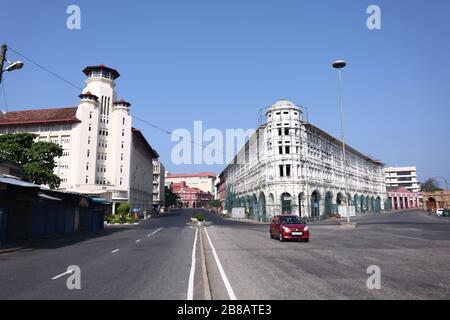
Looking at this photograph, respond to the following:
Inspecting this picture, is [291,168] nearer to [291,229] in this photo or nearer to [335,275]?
[291,229]

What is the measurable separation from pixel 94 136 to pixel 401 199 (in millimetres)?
100411

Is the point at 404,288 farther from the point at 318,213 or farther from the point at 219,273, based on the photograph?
the point at 318,213

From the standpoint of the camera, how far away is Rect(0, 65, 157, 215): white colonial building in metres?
70.2

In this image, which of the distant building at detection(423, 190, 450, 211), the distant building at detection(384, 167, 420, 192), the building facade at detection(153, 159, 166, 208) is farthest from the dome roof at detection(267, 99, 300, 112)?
the distant building at detection(384, 167, 420, 192)

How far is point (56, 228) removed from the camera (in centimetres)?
2647

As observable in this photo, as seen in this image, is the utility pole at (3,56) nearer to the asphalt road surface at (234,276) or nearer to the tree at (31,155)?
the asphalt road surface at (234,276)

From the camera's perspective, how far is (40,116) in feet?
254

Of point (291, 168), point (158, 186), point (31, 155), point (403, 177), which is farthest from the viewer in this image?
point (403, 177)

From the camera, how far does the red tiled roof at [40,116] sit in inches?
2869

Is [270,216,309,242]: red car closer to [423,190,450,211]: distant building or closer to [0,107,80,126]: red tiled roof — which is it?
[0,107,80,126]: red tiled roof

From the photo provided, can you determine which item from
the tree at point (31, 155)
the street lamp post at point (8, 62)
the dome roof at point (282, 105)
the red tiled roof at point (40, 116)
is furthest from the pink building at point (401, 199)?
the street lamp post at point (8, 62)

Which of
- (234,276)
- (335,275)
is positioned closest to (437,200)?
(335,275)
